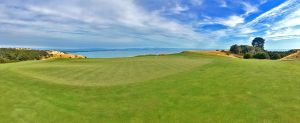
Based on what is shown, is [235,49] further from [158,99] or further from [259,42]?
[158,99]

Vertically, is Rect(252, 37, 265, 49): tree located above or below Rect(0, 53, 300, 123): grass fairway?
above

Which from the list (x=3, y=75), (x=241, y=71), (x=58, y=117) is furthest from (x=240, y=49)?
(x=58, y=117)

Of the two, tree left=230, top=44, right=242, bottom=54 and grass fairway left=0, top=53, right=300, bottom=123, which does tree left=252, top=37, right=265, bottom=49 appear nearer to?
tree left=230, top=44, right=242, bottom=54

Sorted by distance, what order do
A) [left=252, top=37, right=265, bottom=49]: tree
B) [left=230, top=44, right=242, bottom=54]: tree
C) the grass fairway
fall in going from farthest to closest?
1. [left=252, top=37, right=265, bottom=49]: tree
2. [left=230, top=44, right=242, bottom=54]: tree
3. the grass fairway

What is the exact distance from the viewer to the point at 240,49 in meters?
88.4

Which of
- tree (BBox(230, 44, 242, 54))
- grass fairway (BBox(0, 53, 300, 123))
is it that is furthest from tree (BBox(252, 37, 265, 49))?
grass fairway (BBox(0, 53, 300, 123))

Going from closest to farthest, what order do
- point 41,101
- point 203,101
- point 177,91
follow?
1. point 203,101
2. point 41,101
3. point 177,91

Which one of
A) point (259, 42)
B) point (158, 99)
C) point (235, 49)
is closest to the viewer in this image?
point (158, 99)

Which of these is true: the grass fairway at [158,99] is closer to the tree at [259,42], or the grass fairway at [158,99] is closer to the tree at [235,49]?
the tree at [235,49]

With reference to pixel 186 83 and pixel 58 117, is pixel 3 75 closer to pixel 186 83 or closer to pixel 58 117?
pixel 58 117

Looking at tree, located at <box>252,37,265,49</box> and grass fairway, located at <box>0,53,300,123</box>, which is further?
tree, located at <box>252,37,265,49</box>

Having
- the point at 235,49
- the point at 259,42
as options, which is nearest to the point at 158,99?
the point at 235,49

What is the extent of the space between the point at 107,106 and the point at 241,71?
10.4 metres

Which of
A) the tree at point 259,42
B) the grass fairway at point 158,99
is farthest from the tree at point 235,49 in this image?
the grass fairway at point 158,99
